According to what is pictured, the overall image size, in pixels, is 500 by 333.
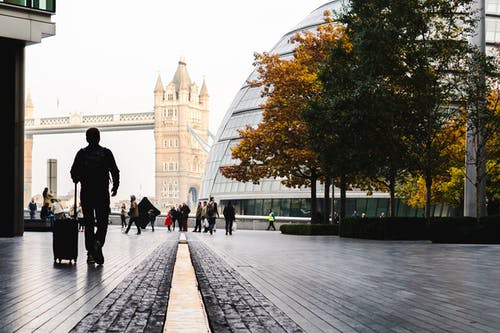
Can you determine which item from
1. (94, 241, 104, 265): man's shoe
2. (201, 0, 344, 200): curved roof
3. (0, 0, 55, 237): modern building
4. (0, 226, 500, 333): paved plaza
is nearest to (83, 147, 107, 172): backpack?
(94, 241, 104, 265): man's shoe

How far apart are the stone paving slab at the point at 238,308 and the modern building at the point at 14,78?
665 inches

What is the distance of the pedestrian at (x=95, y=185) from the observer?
12070mm

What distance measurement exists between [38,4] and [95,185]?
1579 centimetres

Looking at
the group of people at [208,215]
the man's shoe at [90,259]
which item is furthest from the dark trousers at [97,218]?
the group of people at [208,215]

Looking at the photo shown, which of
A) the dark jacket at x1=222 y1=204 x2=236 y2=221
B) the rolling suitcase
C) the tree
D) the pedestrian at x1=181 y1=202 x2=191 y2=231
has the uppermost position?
the tree

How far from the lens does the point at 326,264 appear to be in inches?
589

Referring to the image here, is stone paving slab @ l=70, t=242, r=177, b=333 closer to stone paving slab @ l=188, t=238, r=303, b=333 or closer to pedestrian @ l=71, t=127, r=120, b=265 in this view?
stone paving slab @ l=188, t=238, r=303, b=333

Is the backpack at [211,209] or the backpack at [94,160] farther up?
the backpack at [94,160]

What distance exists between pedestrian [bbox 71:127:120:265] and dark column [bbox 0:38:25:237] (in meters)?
14.3

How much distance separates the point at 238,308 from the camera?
277 inches

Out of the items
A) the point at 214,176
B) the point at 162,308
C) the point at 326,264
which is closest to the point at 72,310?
the point at 162,308

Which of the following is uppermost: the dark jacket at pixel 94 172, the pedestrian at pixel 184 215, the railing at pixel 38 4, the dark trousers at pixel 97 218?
the railing at pixel 38 4

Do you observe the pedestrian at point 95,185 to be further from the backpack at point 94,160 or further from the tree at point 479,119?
the tree at point 479,119

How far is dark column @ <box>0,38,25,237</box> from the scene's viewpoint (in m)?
25.8
